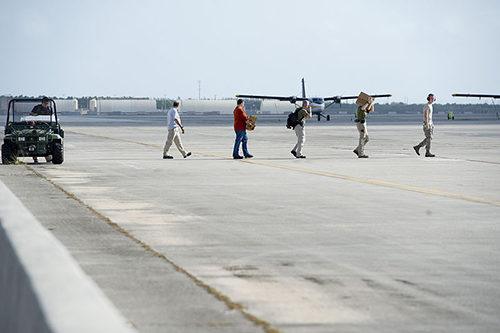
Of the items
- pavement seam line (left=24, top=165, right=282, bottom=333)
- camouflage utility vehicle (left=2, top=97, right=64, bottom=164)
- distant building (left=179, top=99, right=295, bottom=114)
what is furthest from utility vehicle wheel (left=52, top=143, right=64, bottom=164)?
distant building (left=179, top=99, right=295, bottom=114)

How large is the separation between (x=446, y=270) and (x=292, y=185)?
8.37 metres

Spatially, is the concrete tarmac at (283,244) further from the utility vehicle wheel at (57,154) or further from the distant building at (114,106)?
the distant building at (114,106)

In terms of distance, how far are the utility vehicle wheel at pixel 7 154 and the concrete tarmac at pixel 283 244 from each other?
6.80ft

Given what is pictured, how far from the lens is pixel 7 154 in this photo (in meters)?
20.9

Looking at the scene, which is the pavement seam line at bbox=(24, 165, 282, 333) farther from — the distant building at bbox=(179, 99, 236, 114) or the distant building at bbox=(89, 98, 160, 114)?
the distant building at bbox=(179, 99, 236, 114)

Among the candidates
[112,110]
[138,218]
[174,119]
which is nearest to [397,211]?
[138,218]

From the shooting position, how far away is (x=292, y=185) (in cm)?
1586

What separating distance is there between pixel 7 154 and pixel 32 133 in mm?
939

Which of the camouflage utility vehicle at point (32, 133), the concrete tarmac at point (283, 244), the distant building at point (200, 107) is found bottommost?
the distant building at point (200, 107)

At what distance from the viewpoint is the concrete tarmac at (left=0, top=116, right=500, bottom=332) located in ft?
19.5

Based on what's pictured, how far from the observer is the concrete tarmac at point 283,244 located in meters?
5.93

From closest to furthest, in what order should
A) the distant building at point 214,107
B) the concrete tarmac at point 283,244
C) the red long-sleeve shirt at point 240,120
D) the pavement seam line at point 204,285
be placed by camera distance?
the pavement seam line at point 204,285 → the concrete tarmac at point 283,244 → the red long-sleeve shirt at point 240,120 → the distant building at point 214,107

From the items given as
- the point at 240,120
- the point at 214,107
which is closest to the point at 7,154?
the point at 240,120

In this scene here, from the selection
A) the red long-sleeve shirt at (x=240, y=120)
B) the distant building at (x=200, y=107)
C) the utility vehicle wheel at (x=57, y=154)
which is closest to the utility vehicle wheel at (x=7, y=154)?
the utility vehicle wheel at (x=57, y=154)
